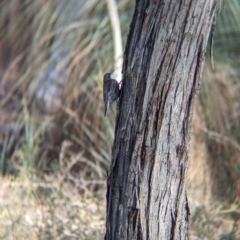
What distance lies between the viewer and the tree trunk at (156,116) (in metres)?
2.09

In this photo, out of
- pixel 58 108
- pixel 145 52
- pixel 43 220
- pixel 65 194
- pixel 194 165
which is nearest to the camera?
pixel 145 52

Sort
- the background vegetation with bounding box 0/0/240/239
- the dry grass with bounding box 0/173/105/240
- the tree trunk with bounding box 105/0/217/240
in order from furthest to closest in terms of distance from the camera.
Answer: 1. the background vegetation with bounding box 0/0/240/239
2. the dry grass with bounding box 0/173/105/240
3. the tree trunk with bounding box 105/0/217/240

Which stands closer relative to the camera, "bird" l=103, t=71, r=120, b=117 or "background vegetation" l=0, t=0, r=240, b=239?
"bird" l=103, t=71, r=120, b=117

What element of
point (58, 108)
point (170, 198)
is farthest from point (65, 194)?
point (170, 198)

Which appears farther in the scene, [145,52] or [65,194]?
[65,194]

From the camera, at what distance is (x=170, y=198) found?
2.20 m

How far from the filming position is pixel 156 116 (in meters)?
2.11

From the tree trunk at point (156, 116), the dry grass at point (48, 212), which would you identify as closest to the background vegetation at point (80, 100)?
the dry grass at point (48, 212)

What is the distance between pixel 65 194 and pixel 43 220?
38cm

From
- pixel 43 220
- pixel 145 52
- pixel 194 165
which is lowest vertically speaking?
pixel 43 220

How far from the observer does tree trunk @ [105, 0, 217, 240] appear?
2.09 meters

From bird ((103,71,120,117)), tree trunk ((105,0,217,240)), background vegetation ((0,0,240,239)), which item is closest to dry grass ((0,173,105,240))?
background vegetation ((0,0,240,239))

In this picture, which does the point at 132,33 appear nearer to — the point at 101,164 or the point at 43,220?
the point at 43,220

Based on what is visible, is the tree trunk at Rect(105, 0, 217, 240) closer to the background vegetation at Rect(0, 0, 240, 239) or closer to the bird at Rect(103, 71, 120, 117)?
the bird at Rect(103, 71, 120, 117)
